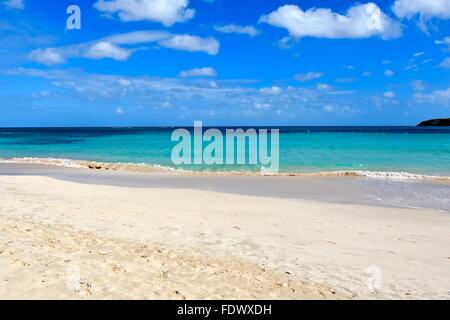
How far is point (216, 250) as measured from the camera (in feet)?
26.9

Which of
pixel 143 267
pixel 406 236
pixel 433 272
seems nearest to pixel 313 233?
pixel 406 236

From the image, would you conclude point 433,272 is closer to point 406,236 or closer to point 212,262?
point 406,236

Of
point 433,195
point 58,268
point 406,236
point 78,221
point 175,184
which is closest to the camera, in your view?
point 58,268

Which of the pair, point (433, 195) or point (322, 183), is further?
point (322, 183)

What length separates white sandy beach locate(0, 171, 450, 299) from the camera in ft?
20.0

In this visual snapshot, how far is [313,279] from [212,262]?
181cm

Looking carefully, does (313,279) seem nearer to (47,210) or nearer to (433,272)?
(433,272)

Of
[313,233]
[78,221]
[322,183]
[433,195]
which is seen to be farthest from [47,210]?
[433,195]

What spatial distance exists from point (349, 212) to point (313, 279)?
6.23 m

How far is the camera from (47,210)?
11.3 metres

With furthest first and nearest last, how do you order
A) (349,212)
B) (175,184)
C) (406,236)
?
(175,184)
(349,212)
(406,236)

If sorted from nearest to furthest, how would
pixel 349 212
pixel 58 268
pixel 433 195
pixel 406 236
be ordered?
pixel 58 268, pixel 406 236, pixel 349 212, pixel 433 195

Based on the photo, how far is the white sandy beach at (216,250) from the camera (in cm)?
611

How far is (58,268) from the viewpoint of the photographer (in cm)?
641
